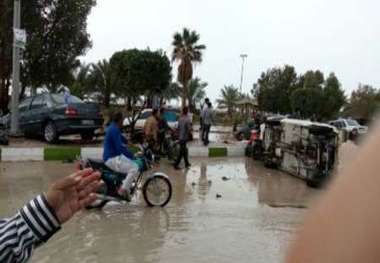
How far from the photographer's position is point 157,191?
33.6ft

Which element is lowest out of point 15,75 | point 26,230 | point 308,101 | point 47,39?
point 26,230

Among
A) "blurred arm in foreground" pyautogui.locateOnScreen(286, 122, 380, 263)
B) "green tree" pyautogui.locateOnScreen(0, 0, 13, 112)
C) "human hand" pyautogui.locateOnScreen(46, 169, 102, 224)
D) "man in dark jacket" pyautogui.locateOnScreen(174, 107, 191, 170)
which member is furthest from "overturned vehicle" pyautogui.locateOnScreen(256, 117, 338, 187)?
"blurred arm in foreground" pyautogui.locateOnScreen(286, 122, 380, 263)

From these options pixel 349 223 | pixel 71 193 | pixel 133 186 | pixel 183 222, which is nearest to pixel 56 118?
pixel 133 186

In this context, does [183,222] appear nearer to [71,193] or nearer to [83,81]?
[71,193]

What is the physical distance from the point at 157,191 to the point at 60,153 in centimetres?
624

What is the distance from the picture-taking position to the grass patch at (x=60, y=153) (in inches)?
618

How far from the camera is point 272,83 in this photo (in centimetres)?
6769

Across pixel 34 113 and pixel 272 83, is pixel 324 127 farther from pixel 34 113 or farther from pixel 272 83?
pixel 272 83

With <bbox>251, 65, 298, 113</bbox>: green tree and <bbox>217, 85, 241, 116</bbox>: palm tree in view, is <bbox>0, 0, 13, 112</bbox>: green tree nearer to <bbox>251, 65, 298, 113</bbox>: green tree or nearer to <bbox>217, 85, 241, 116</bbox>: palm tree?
<bbox>251, 65, 298, 113</bbox>: green tree

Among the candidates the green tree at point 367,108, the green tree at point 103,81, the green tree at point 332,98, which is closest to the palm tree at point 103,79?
the green tree at point 103,81

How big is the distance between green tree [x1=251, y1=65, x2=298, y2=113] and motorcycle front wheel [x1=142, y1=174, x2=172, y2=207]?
174 feet

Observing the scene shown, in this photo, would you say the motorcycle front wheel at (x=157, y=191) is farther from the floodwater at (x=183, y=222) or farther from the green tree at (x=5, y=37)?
the green tree at (x=5, y=37)

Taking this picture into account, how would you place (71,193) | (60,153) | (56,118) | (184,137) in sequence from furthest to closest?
(56,118), (184,137), (60,153), (71,193)

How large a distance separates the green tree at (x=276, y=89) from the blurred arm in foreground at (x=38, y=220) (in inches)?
2399
